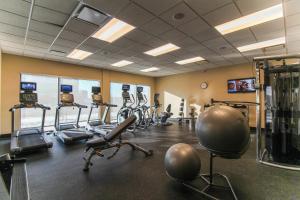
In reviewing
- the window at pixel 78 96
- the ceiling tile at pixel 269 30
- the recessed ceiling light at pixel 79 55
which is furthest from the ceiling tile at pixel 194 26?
the window at pixel 78 96

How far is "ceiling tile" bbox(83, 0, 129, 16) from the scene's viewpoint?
256cm

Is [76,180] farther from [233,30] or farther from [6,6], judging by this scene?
[233,30]

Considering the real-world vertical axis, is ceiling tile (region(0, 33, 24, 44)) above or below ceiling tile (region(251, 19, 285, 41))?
below

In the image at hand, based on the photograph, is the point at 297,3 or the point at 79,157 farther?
the point at 79,157

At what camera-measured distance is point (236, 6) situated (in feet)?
8.90

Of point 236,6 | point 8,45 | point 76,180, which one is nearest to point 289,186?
point 236,6

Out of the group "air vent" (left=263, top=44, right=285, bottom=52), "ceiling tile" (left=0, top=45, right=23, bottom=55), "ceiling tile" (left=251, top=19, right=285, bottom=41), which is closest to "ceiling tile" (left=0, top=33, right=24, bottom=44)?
"ceiling tile" (left=0, top=45, right=23, bottom=55)

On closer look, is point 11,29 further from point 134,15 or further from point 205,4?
point 205,4

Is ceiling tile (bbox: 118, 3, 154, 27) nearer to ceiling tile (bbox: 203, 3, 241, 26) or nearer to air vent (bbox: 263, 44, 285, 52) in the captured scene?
ceiling tile (bbox: 203, 3, 241, 26)

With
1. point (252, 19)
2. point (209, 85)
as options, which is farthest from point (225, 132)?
point (209, 85)

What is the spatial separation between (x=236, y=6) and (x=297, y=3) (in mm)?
992

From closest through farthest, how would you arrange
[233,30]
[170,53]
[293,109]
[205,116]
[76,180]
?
[205,116] < [76,180] < [293,109] < [233,30] < [170,53]

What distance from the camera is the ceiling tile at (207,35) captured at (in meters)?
3.65

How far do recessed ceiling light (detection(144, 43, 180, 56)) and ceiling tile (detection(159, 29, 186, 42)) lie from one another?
1.49 feet
